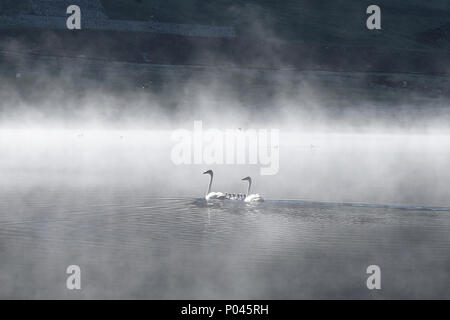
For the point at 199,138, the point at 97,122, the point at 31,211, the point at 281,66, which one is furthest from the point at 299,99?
the point at 31,211

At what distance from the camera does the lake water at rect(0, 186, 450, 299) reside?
15.1 metres

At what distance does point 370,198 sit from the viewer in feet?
88.5

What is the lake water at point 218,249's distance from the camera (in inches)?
595

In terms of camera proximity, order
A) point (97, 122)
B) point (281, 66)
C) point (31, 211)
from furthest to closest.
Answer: point (281, 66) → point (97, 122) → point (31, 211)

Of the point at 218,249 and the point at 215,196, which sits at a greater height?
the point at 215,196

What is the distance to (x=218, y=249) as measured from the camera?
1808 centimetres

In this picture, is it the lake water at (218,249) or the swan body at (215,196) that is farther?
the swan body at (215,196)

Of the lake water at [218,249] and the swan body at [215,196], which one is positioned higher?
the swan body at [215,196]

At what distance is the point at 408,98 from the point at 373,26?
48.6 feet

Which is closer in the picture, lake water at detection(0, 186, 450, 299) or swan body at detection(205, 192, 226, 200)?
lake water at detection(0, 186, 450, 299)

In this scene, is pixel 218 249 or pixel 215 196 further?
pixel 215 196

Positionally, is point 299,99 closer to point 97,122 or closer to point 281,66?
point 281,66

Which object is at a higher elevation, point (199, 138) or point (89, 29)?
point (89, 29)

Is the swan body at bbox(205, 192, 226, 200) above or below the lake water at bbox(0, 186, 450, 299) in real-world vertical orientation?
above
